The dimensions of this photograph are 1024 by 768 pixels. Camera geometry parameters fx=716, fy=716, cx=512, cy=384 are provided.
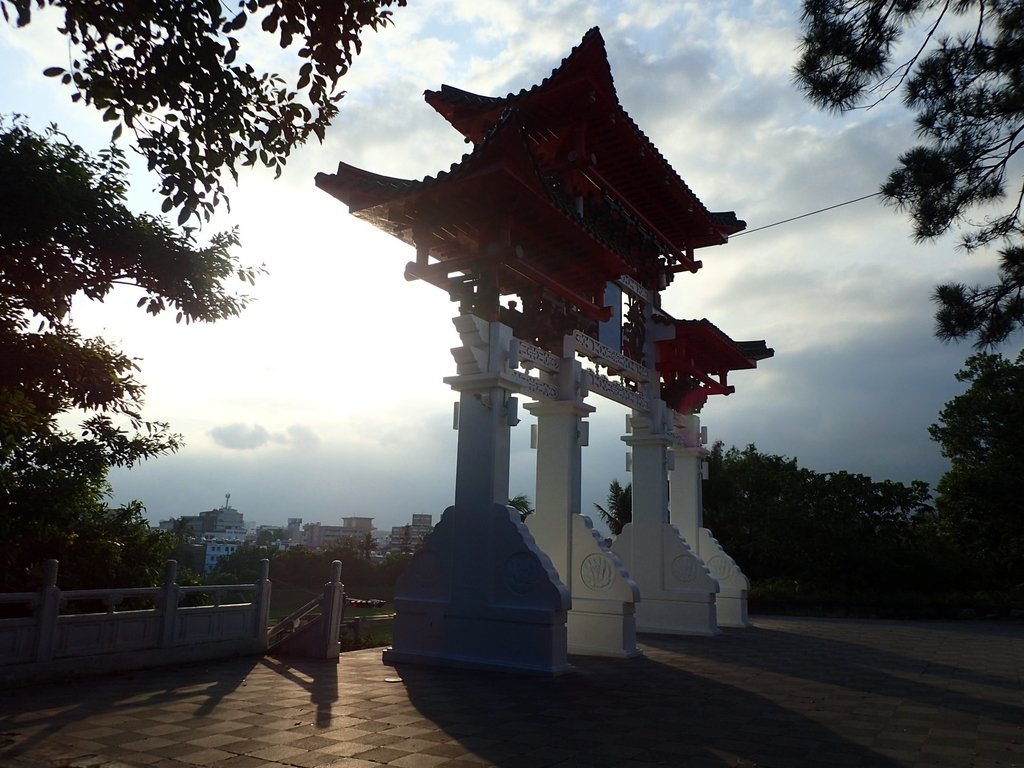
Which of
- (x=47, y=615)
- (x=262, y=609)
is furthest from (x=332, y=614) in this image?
(x=47, y=615)

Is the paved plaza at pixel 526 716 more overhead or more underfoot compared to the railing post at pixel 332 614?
more underfoot

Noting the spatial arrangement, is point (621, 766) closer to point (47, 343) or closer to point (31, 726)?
point (31, 726)

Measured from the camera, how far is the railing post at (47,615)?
669 centimetres

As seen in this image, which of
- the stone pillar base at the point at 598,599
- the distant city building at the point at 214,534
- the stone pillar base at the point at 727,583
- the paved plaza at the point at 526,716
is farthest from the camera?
the distant city building at the point at 214,534

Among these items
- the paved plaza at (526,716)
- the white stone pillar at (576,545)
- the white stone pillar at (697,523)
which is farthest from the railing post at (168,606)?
the white stone pillar at (697,523)

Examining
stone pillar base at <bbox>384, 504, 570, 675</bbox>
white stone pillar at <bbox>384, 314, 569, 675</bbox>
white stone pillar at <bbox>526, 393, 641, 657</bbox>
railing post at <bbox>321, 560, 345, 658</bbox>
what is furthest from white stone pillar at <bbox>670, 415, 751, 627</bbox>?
railing post at <bbox>321, 560, 345, 658</bbox>

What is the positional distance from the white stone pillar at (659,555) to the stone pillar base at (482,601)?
461 cm

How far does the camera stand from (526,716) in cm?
569

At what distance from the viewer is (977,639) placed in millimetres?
13000

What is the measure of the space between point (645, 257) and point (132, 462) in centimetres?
863

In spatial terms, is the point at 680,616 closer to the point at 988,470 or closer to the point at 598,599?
the point at 598,599

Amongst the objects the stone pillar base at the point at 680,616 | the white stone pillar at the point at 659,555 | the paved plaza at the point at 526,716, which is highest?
the white stone pillar at the point at 659,555

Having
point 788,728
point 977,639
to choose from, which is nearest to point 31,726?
point 788,728

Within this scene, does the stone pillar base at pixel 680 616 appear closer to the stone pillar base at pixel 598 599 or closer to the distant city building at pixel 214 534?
the stone pillar base at pixel 598 599
